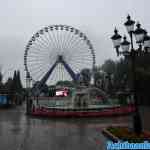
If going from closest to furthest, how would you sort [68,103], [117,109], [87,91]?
[117,109] < [87,91] < [68,103]

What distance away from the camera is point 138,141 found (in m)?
14.4

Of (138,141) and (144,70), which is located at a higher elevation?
(144,70)

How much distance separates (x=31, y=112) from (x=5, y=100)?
65.7 feet

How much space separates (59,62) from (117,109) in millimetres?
20990

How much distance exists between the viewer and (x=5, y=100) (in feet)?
185

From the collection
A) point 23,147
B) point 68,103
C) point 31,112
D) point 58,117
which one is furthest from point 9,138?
point 68,103

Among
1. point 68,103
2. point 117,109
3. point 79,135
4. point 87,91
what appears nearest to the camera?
point 79,135

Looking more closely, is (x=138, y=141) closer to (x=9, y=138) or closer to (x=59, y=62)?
(x=9, y=138)

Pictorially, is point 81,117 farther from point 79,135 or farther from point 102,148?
point 102,148

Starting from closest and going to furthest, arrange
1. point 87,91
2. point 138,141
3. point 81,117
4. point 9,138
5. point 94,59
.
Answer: point 138,141 < point 9,138 < point 81,117 < point 87,91 < point 94,59

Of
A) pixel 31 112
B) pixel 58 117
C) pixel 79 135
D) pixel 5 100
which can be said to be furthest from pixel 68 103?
pixel 79 135

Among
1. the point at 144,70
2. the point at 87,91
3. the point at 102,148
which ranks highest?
the point at 144,70

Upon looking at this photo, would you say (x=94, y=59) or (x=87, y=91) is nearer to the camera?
(x=87, y=91)

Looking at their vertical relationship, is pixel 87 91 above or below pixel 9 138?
above
